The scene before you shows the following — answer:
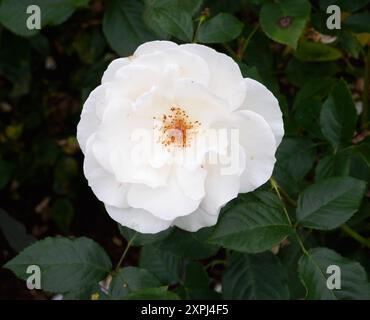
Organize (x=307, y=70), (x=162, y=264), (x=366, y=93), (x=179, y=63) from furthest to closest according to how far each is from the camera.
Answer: (x=307, y=70) → (x=366, y=93) → (x=162, y=264) → (x=179, y=63)

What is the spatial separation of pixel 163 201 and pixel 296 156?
0.45 metres

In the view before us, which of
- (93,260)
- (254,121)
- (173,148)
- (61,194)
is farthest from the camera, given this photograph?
(61,194)

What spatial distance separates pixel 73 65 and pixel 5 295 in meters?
0.99

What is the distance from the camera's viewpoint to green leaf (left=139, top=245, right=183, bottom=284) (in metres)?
1.36

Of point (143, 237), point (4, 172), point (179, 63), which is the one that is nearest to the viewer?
point (179, 63)

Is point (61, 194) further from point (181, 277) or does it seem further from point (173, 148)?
point (173, 148)

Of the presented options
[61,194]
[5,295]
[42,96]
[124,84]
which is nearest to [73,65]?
[42,96]

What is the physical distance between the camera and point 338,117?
1216 millimetres

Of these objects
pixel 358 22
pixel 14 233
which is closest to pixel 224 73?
pixel 358 22

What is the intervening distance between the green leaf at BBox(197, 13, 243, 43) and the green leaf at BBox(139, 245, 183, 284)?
53 centimetres

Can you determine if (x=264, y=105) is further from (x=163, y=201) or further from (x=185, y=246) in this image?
(x=185, y=246)

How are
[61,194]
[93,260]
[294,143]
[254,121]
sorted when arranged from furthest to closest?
1. [61,194]
2. [294,143]
3. [93,260]
4. [254,121]

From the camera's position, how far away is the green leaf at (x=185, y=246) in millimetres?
1242

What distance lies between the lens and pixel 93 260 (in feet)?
3.95
